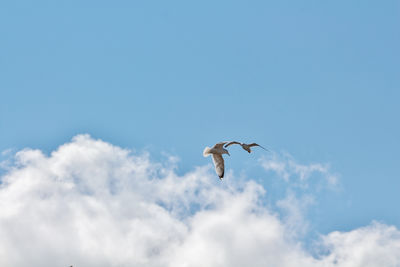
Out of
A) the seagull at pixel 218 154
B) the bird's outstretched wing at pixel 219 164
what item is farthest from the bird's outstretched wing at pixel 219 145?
the bird's outstretched wing at pixel 219 164

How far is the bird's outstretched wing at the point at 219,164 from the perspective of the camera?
4075 inches

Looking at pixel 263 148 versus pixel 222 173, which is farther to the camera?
pixel 222 173

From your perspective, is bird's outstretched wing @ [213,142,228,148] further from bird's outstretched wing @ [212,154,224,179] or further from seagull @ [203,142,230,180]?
bird's outstretched wing @ [212,154,224,179]

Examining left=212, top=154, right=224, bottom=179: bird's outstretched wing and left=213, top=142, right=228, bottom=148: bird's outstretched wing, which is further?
left=212, top=154, right=224, bottom=179: bird's outstretched wing

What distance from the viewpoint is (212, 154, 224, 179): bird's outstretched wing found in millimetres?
103500

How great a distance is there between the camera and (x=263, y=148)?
96.5 metres

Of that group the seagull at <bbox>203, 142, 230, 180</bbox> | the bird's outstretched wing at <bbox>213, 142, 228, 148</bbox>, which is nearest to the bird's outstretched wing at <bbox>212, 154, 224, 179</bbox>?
the seagull at <bbox>203, 142, 230, 180</bbox>

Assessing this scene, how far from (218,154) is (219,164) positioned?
8.45 feet

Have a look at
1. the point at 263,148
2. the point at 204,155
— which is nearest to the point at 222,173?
the point at 204,155

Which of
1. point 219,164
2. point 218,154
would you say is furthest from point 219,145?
point 219,164

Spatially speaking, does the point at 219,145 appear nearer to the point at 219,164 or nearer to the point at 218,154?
the point at 218,154

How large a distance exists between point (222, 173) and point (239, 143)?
23.8ft

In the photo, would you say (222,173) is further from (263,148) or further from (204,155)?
(263,148)

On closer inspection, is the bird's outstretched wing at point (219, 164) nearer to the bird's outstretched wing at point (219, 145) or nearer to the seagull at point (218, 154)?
the seagull at point (218, 154)
